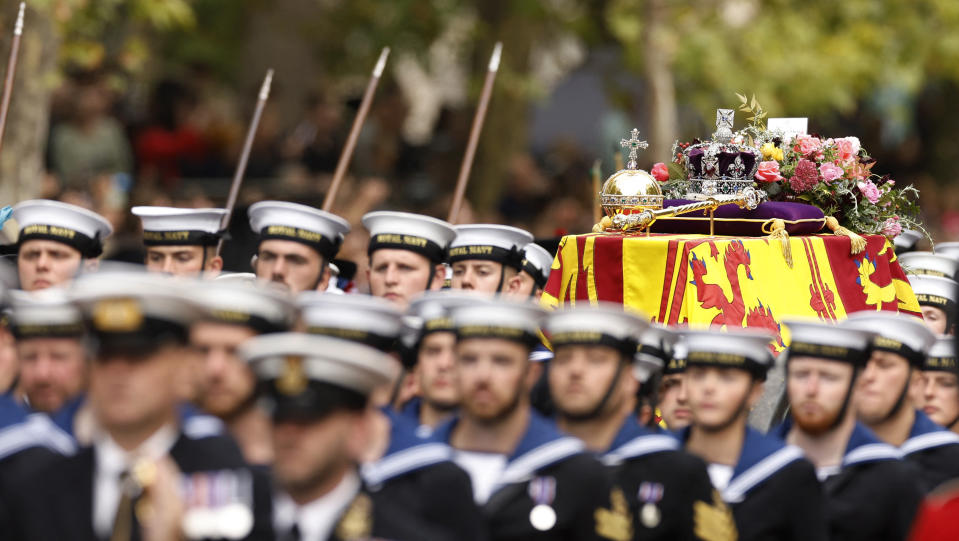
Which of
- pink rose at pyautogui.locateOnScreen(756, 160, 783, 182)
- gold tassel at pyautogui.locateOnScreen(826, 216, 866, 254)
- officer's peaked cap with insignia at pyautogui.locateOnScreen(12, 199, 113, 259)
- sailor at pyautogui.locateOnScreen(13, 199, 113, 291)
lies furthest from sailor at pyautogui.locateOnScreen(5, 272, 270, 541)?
gold tassel at pyautogui.locateOnScreen(826, 216, 866, 254)

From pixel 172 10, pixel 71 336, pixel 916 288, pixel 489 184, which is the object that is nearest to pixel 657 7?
pixel 489 184

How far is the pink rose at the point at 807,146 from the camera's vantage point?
372 inches

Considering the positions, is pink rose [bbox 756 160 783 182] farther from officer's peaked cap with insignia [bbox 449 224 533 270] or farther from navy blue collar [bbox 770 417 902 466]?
navy blue collar [bbox 770 417 902 466]

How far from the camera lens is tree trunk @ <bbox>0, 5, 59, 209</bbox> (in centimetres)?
1114

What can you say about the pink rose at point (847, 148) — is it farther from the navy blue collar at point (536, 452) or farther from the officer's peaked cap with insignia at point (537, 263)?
the navy blue collar at point (536, 452)

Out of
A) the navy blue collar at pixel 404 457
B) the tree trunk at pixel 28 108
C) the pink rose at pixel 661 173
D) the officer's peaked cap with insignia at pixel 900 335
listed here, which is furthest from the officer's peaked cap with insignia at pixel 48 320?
the tree trunk at pixel 28 108

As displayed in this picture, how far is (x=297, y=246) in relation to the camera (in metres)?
7.95

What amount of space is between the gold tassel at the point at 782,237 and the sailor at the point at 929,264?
1.28 metres

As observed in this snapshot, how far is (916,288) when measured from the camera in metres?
9.34

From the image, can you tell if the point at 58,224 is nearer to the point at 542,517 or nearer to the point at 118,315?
the point at 542,517

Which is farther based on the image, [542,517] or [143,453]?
[542,517]

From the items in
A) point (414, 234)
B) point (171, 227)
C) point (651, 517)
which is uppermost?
point (171, 227)

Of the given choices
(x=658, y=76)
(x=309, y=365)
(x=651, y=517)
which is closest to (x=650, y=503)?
(x=651, y=517)

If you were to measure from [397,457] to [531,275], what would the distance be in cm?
327
